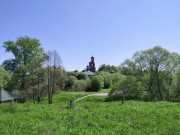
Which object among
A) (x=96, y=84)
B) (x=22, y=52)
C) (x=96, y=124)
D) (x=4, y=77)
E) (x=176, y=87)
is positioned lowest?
(x=96, y=124)

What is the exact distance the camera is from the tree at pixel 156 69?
30.5 metres

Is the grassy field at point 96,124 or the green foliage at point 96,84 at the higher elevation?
the green foliage at point 96,84

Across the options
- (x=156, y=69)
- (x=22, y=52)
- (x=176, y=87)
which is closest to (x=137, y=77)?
(x=156, y=69)

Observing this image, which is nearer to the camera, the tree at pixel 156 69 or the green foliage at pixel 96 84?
the tree at pixel 156 69

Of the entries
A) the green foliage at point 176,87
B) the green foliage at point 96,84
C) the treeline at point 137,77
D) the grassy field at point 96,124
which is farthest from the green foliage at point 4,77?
the grassy field at point 96,124

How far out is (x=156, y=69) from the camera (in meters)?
31.0

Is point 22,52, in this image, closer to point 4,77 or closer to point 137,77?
point 4,77

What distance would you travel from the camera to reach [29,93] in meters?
33.1

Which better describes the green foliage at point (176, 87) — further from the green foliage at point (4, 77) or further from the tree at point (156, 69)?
the green foliage at point (4, 77)

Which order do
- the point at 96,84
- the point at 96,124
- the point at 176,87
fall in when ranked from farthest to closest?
the point at 96,84 → the point at 176,87 → the point at 96,124

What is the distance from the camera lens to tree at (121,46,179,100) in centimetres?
3048

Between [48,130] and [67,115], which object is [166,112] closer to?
[67,115]

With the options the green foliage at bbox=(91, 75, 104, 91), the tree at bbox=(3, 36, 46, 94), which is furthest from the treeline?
the green foliage at bbox=(91, 75, 104, 91)

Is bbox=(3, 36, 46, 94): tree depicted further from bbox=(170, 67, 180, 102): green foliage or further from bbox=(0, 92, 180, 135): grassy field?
bbox=(0, 92, 180, 135): grassy field
